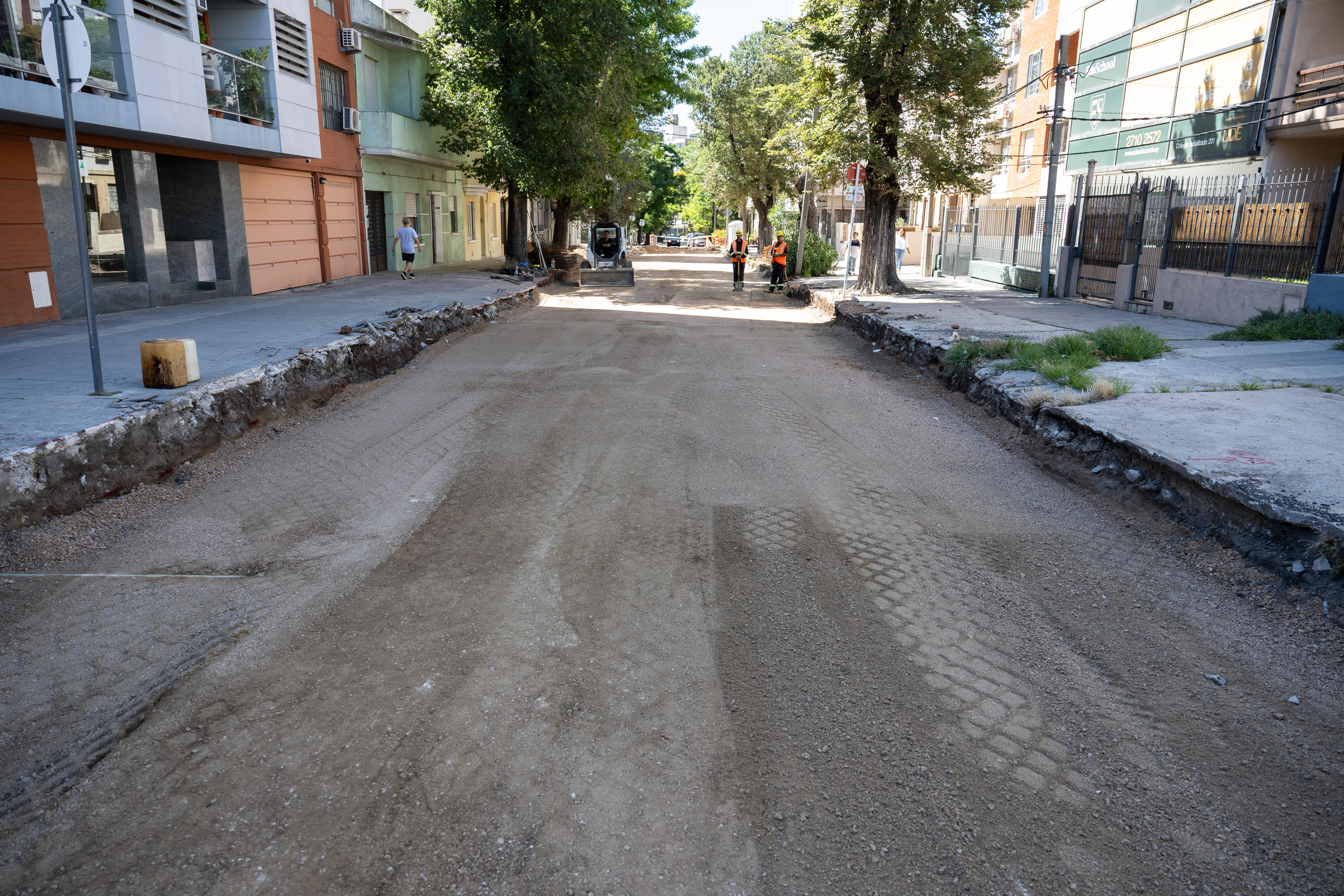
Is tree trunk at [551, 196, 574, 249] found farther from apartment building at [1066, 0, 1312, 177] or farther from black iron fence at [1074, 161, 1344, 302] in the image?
black iron fence at [1074, 161, 1344, 302]

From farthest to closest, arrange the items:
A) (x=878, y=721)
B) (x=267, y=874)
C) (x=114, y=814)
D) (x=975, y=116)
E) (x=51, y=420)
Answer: (x=975, y=116) → (x=51, y=420) → (x=878, y=721) → (x=114, y=814) → (x=267, y=874)

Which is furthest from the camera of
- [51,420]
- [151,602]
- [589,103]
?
[589,103]

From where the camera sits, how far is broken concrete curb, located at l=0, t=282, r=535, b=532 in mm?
5082

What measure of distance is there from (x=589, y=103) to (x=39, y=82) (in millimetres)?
12925

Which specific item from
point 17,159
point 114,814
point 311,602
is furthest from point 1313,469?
point 17,159

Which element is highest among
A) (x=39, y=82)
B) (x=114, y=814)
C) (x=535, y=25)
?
(x=535, y=25)

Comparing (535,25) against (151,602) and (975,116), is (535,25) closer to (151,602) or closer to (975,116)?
(975,116)

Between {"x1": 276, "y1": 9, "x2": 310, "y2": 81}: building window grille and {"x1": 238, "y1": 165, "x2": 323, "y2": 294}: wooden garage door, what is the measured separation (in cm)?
219

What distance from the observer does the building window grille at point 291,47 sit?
59.3ft

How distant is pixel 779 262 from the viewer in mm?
24172

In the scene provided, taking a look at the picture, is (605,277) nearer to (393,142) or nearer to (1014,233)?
(393,142)

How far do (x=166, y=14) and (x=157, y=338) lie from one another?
23.2 ft

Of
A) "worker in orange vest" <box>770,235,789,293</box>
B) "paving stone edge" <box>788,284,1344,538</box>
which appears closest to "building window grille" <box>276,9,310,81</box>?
"worker in orange vest" <box>770,235,789,293</box>

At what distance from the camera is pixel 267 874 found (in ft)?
7.80
